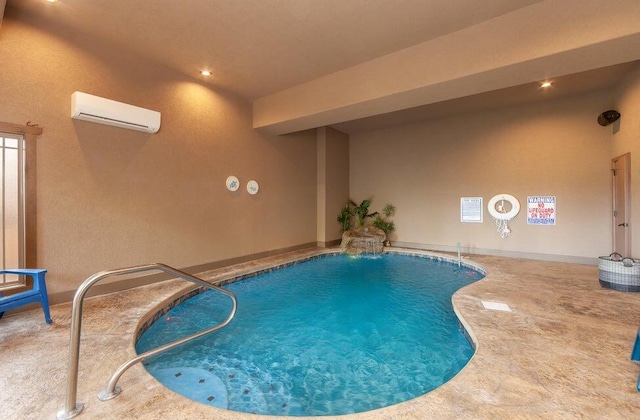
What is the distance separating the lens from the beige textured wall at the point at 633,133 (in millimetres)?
4023

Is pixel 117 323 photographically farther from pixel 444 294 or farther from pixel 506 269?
pixel 506 269

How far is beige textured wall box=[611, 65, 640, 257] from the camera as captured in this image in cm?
402

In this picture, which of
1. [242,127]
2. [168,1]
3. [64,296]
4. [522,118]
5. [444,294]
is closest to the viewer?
[168,1]

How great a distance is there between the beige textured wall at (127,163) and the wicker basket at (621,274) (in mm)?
5500

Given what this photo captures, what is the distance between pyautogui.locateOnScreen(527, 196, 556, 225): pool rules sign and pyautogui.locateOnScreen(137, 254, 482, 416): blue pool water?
111 inches

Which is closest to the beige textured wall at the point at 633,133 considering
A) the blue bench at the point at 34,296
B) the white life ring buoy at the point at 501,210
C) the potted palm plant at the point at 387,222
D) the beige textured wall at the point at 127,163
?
the white life ring buoy at the point at 501,210

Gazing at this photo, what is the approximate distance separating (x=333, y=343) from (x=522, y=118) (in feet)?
20.8

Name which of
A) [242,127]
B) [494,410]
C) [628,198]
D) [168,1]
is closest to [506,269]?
[628,198]

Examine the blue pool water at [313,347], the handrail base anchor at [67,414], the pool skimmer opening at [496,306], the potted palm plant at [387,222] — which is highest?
the potted palm plant at [387,222]

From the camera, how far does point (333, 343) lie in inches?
110

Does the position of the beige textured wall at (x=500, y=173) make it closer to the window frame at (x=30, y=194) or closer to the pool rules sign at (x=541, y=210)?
the pool rules sign at (x=541, y=210)

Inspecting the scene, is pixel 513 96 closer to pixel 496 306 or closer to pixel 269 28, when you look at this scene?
pixel 496 306

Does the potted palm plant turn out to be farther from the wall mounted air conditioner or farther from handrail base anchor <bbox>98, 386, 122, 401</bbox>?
handrail base anchor <bbox>98, 386, 122, 401</bbox>

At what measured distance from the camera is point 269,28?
332cm
